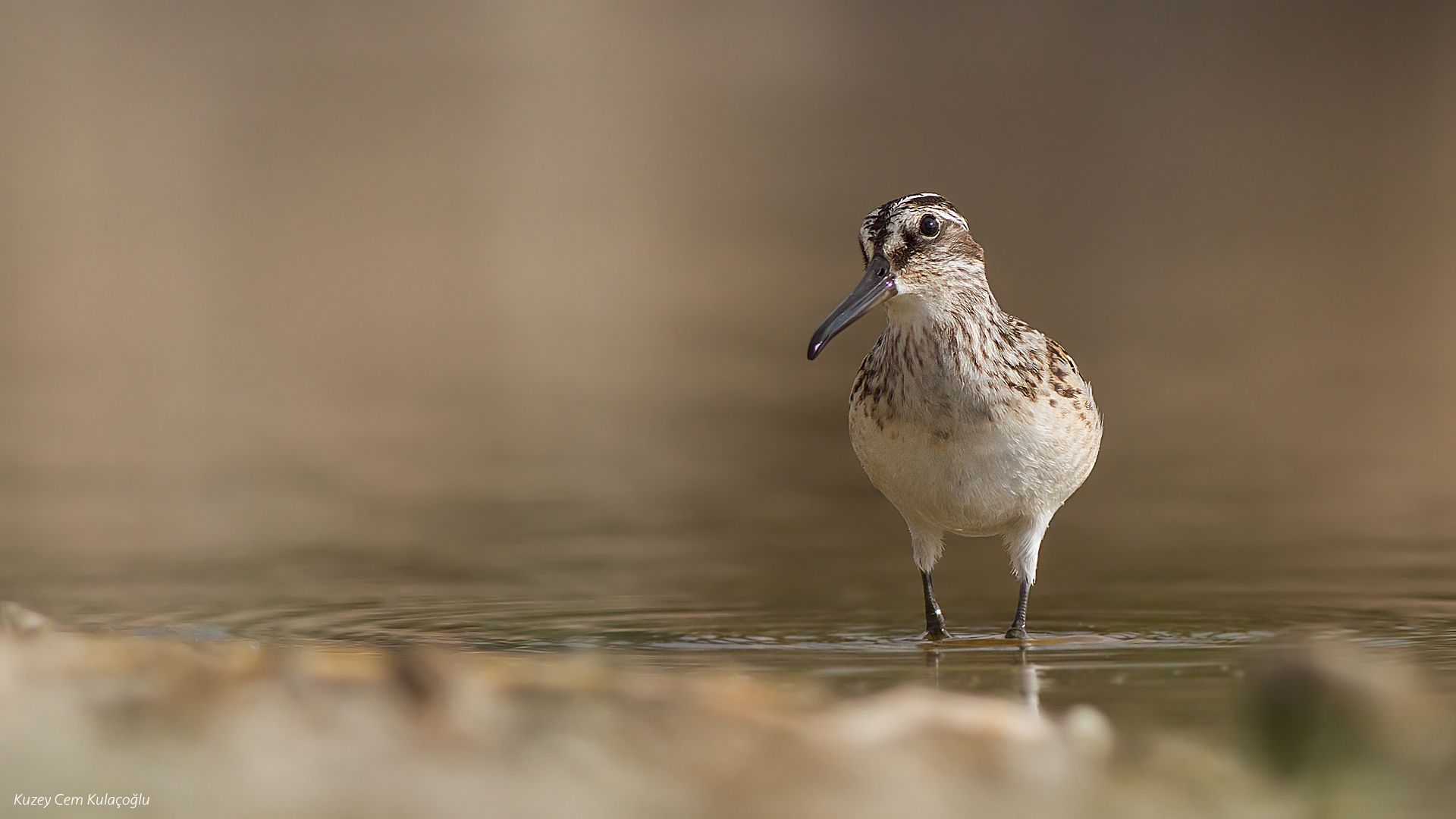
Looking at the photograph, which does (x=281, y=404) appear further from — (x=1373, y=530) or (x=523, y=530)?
(x=1373, y=530)

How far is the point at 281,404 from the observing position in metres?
15.0

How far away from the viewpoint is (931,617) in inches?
313

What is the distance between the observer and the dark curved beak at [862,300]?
7.54 m

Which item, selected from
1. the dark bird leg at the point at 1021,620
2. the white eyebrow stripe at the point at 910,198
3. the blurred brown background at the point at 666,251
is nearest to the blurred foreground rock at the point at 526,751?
the dark bird leg at the point at 1021,620

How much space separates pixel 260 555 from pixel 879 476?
3.18 meters

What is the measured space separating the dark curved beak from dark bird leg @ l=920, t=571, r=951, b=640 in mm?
1056

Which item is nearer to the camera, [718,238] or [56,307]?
[56,307]

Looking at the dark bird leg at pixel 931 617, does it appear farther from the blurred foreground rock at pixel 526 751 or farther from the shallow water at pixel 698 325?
the blurred foreground rock at pixel 526 751

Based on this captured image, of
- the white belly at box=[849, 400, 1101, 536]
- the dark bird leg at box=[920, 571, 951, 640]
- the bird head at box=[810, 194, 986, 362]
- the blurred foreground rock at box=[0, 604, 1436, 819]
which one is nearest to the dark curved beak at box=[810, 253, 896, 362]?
the bird head at box=[810, 194, 986, 362]

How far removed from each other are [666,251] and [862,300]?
19.4 metres

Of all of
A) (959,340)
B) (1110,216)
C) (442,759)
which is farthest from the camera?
(1110,216)

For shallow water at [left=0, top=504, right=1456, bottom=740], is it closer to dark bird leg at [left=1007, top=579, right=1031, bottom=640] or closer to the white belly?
dark bird leg at [left=1007, top=579, right=1031, bottom=640]

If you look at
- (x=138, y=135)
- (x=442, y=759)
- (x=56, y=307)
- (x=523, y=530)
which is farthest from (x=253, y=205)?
(x=442, y=759)

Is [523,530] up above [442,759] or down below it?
above
